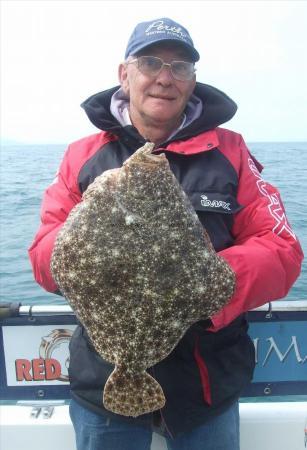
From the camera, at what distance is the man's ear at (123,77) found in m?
2.76

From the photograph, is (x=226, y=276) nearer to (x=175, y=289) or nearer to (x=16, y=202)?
(x=175, y=289)

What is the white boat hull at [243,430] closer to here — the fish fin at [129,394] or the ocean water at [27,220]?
the fish fin at [129,394]

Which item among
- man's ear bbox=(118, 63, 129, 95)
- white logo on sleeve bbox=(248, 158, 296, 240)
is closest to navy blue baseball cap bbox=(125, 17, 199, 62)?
man's ear bbox=(118, 63, 129, 95)

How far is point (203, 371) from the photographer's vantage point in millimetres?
2621

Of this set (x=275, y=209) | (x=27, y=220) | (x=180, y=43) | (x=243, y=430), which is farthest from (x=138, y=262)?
(x=27, y=220)

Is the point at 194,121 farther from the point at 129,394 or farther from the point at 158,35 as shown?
the point at 129,394

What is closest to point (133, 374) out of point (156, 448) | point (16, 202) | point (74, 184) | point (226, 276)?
point (226, 276)

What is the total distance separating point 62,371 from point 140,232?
2.08m

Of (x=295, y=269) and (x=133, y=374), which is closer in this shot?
(x=133, y=374)

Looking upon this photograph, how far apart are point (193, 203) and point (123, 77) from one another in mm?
899

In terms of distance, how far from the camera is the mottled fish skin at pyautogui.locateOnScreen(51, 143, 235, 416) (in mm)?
1952

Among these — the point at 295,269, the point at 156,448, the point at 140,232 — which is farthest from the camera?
the point at 156,448

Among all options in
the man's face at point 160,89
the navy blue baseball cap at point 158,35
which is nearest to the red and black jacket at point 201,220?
the man's face at point 160,89

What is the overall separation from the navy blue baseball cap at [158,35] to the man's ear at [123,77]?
0.11m
